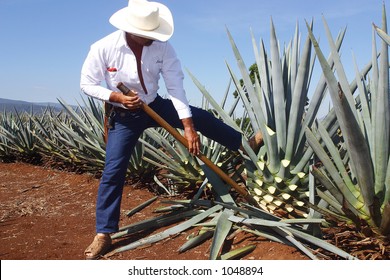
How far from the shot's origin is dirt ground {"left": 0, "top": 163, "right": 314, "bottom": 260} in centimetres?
232

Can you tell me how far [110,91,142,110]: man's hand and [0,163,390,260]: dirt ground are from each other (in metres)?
0.78

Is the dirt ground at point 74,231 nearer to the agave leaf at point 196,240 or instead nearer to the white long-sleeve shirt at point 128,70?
the agave leaf at point 196,240

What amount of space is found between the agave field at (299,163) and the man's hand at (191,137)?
7.4 inches

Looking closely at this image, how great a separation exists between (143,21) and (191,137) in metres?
0.70

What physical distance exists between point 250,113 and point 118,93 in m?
0.75

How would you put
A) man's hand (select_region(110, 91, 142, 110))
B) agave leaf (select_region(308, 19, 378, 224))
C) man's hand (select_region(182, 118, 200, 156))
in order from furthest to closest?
man's hand (select_region(182, 118, 200, 156))
man's hand (select_region(110, 91, 142, 110))
agave leaf (select_region(308, 19, 378, 224))

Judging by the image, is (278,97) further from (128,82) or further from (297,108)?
(128,82)

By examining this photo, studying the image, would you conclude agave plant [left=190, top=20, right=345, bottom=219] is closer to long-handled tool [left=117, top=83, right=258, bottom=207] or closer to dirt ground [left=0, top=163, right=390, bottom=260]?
long-handled tool [left=117, top=83, right=258, bottom=207]

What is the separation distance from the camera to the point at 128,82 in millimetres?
2584

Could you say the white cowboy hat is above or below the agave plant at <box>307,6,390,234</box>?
above

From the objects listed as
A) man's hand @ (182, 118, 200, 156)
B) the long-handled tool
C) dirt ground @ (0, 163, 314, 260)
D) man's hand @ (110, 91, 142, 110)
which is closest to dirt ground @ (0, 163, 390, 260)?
dirt ground @ (0, 163, 314, 260)

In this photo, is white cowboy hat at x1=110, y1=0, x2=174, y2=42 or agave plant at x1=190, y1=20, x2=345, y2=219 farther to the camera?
white cowboy hat at x1=110, y1=0, x2=174, y2=42

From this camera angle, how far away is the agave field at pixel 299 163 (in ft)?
5.87

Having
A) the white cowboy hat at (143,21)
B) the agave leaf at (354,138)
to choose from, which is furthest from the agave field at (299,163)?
the white cowboy hat at (143,21)
